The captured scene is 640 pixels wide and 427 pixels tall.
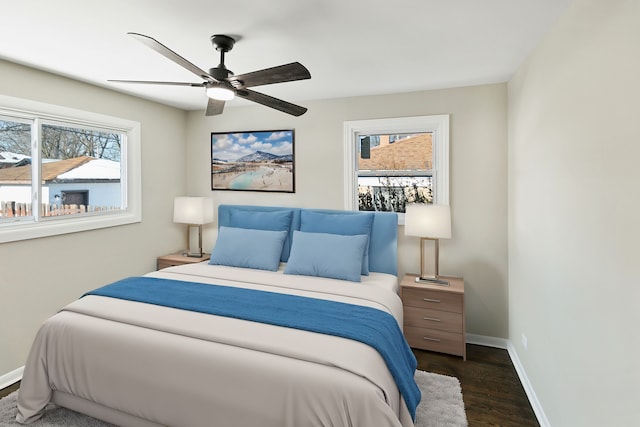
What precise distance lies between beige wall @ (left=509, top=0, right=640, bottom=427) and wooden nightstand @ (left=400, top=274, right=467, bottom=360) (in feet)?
1.90

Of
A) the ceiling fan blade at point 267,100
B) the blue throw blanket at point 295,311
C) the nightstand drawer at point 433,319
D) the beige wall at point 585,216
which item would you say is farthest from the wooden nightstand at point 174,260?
the beige wall at point 585,216

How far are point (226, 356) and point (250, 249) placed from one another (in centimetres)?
175

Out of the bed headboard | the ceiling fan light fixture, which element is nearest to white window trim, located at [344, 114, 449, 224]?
the bed headboard

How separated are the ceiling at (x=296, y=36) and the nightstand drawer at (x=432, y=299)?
1934 mm

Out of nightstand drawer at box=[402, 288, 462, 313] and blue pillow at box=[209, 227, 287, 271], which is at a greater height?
blue pillow at box=[209, 227, 287, 271]

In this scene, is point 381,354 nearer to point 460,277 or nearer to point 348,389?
point 348,389

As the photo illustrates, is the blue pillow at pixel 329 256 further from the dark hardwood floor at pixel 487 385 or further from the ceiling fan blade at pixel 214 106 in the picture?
the ceiling fan blade at pixel 214 106

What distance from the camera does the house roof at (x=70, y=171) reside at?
2.87 metres

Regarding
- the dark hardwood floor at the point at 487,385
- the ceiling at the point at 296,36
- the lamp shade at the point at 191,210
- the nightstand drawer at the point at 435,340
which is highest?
the ceiling at the point at 296,36

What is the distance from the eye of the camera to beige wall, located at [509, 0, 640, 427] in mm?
1286

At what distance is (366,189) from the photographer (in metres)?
3.88

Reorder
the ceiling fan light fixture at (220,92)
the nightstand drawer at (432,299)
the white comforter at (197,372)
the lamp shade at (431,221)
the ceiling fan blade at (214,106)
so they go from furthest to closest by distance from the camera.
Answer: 1. the lamp shade at (431,221)
2. the nightstand drawer at (432,299)
3. the ceiling fan blade at (214,106)
4. the ceiling fan light fixture at (220,92)
5. the white comforter at (197,372)

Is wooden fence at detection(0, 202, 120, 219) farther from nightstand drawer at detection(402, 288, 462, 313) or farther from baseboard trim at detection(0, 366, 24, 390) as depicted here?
nightstand drawer at detection(402, 288, 462, 313)

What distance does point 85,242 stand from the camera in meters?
3.33
